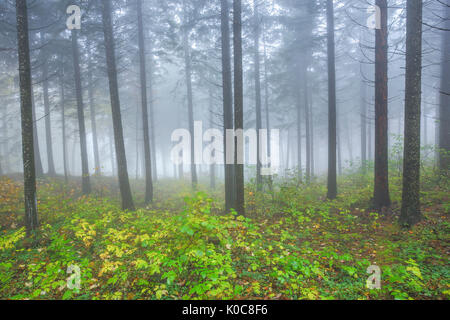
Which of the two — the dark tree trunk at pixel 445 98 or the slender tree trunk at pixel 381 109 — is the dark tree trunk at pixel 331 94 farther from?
the dark tree trunk at pixel 445 98

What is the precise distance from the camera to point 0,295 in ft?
13.5

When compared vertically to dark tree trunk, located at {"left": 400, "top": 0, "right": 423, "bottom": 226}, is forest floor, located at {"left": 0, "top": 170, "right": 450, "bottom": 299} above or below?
below

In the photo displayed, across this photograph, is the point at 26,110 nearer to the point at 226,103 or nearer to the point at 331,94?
the point at 226,103

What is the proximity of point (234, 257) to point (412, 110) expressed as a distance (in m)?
6.91

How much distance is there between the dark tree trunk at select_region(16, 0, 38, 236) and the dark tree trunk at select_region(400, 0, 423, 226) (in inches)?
466

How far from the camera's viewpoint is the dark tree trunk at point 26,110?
A: 625cm

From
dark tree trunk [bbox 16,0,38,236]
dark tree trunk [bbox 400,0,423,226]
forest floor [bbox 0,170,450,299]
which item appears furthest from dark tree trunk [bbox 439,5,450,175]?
dark tree trunk [bbox 16,0,38,236]

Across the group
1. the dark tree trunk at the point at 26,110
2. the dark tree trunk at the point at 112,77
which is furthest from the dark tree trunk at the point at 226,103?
the dark tree trunk at the point at 26,110

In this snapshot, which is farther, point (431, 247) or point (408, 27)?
point (408, 27)

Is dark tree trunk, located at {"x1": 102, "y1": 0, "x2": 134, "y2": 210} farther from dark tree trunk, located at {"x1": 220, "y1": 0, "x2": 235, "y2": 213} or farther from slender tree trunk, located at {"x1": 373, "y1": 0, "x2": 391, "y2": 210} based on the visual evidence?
slender tree trunk, located at {"x1": 373, "y1": 0, "x2": 391, "y2": 210}

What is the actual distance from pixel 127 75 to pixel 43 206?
16.2 m

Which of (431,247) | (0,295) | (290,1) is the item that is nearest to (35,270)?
(0,295)

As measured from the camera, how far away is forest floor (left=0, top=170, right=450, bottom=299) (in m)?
4.02
